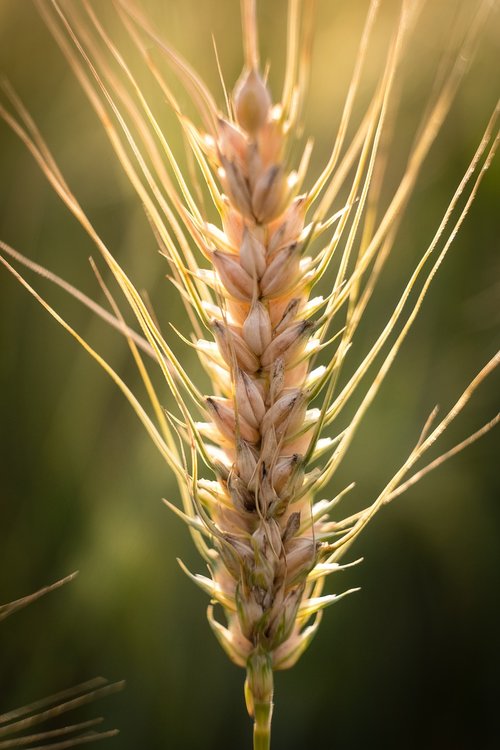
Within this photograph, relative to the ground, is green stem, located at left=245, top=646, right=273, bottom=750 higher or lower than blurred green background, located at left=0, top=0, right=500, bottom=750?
lower

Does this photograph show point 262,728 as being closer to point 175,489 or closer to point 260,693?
point 260,693

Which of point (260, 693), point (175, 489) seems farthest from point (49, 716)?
point (175, 489)

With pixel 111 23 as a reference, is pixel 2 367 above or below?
below

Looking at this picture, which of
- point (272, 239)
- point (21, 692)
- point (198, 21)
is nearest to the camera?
point (272, 239)

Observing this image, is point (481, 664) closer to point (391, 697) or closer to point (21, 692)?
point (391, 697)

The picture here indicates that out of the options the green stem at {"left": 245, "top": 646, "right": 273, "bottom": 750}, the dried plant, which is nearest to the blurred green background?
the dried plant

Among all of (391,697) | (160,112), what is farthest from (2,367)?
(391,697)

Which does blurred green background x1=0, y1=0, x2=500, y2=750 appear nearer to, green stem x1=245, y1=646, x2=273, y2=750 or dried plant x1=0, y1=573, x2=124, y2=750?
dried plant x1=0, y1=573, x2=124, y2=750

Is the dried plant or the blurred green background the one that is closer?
the dried plant

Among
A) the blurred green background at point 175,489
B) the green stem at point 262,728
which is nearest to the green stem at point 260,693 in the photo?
the green stem at point 262,728
